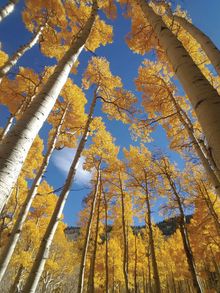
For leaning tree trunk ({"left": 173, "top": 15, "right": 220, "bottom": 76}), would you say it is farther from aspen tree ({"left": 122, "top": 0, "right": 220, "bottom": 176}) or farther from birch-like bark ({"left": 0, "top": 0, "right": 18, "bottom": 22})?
birch-like bark ({"left": 0, "top": 0, "right": 18, "bottom": 22})

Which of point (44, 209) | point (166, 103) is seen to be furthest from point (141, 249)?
point (166, 103)

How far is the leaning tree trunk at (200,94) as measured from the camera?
1.36 m

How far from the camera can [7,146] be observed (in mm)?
1814

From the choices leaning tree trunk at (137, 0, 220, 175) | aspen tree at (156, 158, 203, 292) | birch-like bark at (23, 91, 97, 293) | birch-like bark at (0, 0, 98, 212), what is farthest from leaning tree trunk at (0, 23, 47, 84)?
aspen tree at (156, 158, 203, 292)

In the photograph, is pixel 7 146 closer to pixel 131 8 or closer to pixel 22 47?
pixel 22 47

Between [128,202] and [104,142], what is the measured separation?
6456 mm

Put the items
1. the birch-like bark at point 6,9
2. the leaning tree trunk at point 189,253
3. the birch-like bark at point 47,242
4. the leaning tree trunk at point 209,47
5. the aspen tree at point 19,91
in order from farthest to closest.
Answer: the aspen tree at point 19,91 → the leaning tree trunk at point 189,253 → the birch-like bark at point 6,9 → the leaning tree trunk at point 209,47 → the birch-like bark at point 47,242

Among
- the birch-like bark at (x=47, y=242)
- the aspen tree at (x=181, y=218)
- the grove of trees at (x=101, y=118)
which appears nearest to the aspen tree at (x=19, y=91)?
the grove of trees at (x=101, y=118)

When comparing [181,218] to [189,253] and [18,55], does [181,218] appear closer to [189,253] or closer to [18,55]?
[189,253]

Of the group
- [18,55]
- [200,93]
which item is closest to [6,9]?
[18,55]

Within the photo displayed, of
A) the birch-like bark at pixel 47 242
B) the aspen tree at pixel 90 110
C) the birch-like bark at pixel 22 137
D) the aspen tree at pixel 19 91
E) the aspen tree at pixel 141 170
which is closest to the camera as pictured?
the birch-like bark at pixel 22 137

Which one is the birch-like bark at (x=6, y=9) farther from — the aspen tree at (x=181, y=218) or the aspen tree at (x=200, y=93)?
the aspen tree at (x=181, y=218)

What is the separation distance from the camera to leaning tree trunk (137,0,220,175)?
1.36 meters

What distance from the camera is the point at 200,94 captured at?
1.66 metres
